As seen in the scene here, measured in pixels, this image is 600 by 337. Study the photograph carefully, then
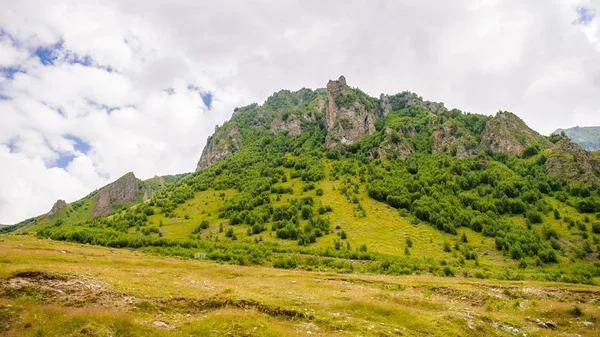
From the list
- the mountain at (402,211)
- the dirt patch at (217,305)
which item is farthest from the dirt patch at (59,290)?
the mountain at (402,211)

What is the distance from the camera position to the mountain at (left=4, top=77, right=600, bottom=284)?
7488cm

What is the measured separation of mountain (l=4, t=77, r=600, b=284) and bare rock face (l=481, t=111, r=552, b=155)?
84 cm

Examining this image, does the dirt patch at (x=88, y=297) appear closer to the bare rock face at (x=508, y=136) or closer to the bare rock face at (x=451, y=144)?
the bare rock face at (x=451, y=144)

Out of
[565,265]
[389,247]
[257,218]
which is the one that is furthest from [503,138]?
[257,218]

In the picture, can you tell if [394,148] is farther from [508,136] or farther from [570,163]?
[570,163]

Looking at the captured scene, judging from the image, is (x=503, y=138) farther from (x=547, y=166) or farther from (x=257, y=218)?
(x=257, y=218)

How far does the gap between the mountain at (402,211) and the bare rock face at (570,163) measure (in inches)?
22.6

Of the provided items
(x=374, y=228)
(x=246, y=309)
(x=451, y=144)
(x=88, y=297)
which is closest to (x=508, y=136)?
(x=451, y=144)

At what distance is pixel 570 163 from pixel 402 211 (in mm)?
86631

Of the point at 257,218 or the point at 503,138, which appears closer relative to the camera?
the point at 257,218

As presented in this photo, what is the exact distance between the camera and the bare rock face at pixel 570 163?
5044 inches

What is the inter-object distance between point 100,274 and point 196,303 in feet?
39.5

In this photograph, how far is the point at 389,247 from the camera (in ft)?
279

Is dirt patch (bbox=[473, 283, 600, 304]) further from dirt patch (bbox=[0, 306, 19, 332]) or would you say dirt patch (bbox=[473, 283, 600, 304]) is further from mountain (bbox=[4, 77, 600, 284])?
dirt patch (bbox=[0, 306, 19, 332])
